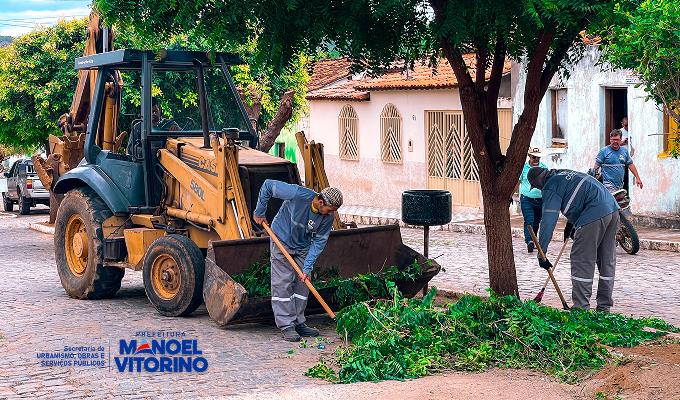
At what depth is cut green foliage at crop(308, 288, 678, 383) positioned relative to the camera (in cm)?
898

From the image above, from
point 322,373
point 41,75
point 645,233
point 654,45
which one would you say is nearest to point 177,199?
point 322,373

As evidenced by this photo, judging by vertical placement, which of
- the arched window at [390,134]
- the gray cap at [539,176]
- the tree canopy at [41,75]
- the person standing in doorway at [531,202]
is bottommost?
the person standing in doorway at [531,202]

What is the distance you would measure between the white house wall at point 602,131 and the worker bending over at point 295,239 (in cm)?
1126

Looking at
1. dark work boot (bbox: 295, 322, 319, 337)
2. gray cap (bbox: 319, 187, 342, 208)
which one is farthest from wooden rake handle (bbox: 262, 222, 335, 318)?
gray cap (bbox: 319, 187, 342, 208)

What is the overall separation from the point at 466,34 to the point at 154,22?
2832 millimetres

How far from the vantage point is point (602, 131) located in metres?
22.1

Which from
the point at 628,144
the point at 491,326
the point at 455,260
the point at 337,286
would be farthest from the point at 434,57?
the point at 628,144

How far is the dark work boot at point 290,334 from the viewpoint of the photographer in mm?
10492

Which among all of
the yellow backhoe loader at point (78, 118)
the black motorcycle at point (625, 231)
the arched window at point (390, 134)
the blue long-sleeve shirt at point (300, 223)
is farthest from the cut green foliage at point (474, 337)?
the arched window at point (390, 134)

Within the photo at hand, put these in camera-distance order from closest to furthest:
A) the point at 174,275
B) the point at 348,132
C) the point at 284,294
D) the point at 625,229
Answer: the point at 284,294, the point at 174,275, the point at 625,229, the point at 348,132

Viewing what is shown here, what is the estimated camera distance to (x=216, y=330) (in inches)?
436

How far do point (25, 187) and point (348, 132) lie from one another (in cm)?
876

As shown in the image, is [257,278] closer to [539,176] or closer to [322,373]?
[322,373]

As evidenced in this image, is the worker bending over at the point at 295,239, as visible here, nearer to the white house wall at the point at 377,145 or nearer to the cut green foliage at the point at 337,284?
the cut green foliage at the point at 337,284
